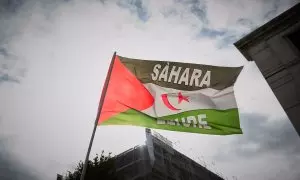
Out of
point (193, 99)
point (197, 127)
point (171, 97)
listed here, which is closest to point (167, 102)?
point (171, 97)

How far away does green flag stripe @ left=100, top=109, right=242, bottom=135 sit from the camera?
Result: 21.6ft

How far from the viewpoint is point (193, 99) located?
7652mm

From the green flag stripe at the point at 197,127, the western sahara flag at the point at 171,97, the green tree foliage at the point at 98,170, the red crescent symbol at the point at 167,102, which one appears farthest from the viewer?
the green tree foliage at the point at 98,170

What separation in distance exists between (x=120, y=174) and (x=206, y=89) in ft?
85.4

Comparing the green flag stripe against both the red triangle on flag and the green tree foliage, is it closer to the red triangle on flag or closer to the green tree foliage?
the red triangle on flag

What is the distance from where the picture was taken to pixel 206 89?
7.78m

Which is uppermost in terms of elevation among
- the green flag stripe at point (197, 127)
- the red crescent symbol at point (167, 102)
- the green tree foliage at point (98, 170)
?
the green tree foliage at point (98, 170)

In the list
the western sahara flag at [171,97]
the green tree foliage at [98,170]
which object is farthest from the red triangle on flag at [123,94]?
the green tree foliage at [98,170]

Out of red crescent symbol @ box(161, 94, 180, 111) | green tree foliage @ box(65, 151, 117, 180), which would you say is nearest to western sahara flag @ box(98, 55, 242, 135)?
red crescent symbol @ box(161, 94, 180, 111)

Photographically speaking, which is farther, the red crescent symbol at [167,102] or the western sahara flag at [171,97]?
the red crescent symbol at [167,102]

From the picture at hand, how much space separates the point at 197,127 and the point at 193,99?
1.03 m

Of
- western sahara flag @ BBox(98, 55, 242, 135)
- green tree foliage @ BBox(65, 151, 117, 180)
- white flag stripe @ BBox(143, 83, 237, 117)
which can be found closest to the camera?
western sahara flag @ BBox(98, 55, 242, 135)

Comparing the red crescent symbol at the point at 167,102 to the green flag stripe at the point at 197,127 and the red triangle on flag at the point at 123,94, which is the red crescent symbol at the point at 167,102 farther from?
the red triangle on flag at the point at 123,94

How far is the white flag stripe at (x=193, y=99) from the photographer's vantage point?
7.38m
